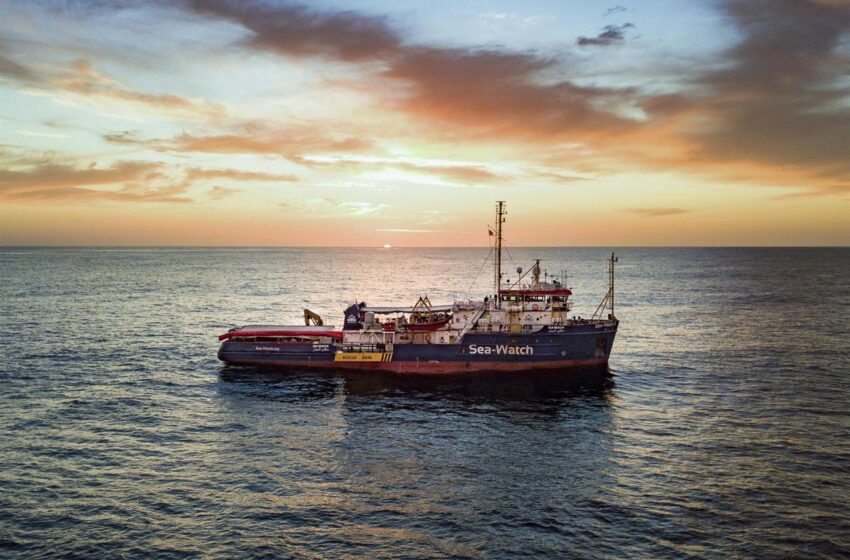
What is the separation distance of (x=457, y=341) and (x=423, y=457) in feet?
81.8

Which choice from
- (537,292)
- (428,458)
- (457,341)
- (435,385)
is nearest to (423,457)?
(428,458)

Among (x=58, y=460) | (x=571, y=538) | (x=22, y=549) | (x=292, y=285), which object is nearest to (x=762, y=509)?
(x=571, y=538)

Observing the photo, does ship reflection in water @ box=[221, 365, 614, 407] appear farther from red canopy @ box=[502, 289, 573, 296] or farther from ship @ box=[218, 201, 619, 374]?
red canopy @ box=[502, 289, 573, 296]

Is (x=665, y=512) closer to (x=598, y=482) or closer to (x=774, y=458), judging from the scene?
(x=598, y=482)

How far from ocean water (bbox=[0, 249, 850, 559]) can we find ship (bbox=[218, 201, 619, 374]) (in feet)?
8.70

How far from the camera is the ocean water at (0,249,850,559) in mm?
29344

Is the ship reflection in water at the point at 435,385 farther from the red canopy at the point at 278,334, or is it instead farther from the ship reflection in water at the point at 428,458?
the red canopy at the point at 278,334

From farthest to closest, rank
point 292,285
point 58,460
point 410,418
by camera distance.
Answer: point 292,285, point 410,418, point 58,460

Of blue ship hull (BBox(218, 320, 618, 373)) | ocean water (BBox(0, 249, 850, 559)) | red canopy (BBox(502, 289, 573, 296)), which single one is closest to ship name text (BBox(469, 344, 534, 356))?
blue ship hull (BBox(218, 320, 618, 373))

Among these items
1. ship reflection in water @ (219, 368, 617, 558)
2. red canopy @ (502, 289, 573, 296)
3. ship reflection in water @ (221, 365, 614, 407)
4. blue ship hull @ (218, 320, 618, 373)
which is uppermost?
red canopy @ (502, 289, 573, 296)

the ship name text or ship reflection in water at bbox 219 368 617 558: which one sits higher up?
the ship name text

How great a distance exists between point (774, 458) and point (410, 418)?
27.8 metres

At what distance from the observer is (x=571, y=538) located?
29.4 metres

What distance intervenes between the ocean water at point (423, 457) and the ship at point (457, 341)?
2.65m
